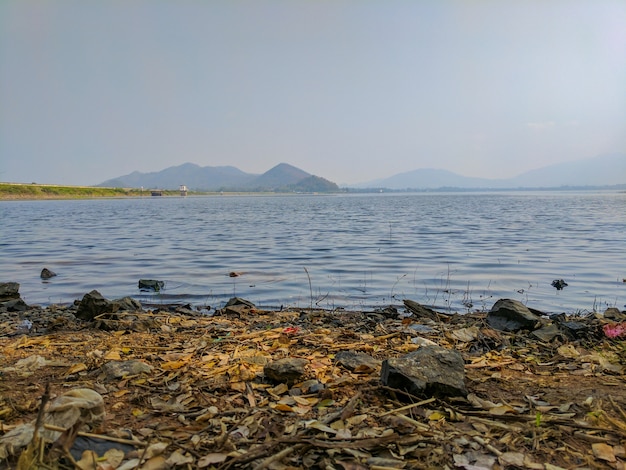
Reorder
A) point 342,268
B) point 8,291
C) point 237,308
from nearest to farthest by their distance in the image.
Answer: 1. point 237,308
2. point 8,291
3. point 342,268

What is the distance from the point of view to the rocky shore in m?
3.05

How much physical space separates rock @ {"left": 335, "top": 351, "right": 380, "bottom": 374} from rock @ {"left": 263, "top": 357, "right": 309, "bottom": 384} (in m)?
0.59

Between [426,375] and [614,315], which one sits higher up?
[426,375]

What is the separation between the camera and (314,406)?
12.7 ft

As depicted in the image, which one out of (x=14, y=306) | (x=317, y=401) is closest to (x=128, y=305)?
(x=14, y=306)

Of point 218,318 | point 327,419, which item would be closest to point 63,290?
point 218,318

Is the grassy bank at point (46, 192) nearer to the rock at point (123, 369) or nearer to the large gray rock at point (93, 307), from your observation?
the large gray rock at point (93, 307)

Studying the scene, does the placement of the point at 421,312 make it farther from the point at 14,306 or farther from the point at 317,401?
the point at 14,306

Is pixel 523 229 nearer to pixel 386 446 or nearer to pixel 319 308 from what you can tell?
pixel 319 308

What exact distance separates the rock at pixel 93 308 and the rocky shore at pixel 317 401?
1.68m

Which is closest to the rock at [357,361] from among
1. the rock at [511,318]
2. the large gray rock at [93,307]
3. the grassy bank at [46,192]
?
the rock at [511,318]

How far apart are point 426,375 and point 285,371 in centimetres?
124

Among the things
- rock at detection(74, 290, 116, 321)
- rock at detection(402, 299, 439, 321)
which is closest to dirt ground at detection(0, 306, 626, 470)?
rock at detection(74, 290, 116, 321)

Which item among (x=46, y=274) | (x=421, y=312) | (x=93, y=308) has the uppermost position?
(x=93, y=308)
